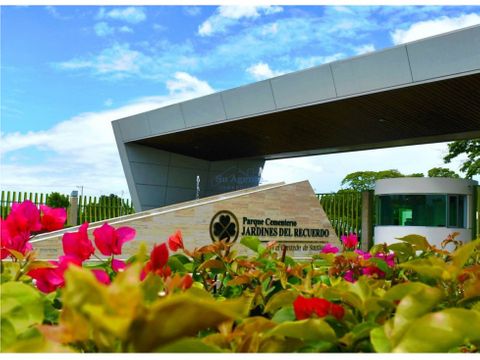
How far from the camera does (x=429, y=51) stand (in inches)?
415

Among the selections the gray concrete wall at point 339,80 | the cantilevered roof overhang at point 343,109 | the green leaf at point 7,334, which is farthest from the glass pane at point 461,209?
the green leaf at point 7,334

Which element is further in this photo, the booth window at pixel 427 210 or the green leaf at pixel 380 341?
the booth window at pixel 427 210

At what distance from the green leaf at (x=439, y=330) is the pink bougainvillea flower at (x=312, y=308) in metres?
0.19

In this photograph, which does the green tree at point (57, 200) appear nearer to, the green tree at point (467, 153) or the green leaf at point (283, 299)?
the green tree at point (467, 153)

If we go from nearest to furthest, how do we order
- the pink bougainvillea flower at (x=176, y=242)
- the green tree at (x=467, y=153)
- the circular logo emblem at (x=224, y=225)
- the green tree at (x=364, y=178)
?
the pink bougainvillea flower at (x=176, y=242), the circular logo emblem at (x=224, y=225), the green tree at (x=467, y=153), the green tree at (x=364, y=178)

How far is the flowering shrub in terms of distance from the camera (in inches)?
17.6

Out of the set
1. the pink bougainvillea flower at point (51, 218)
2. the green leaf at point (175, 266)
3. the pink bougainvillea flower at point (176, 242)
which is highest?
the pink bougainvillea flower at point (51, 218)

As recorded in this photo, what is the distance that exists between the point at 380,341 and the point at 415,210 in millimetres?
14522

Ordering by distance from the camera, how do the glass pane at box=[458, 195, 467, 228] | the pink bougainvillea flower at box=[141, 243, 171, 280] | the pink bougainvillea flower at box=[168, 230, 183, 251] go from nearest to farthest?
1. the pink bougainvillea flower at box=[141, 243, 171, 280]
2. the pink bougainvillea flower at box=[168, 230, 183, 251]
3. the glass pane at box=[458, 195, 467, 228]

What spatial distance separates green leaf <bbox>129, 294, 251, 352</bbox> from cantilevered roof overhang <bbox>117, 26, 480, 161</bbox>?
10.7m

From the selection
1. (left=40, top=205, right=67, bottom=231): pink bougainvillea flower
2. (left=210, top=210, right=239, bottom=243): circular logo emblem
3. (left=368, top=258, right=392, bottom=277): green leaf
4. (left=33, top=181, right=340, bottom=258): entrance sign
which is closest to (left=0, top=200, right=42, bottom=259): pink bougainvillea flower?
(left=40, top=205, right=67, bottom=231): pink bougainvillea flower

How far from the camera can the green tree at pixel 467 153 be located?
2271 centimetres

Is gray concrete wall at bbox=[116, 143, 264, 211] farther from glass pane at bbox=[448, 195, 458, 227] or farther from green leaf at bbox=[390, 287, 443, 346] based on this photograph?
green leaf at bbox=[390, 287, 443, 346]

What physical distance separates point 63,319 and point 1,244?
2.03 feet
